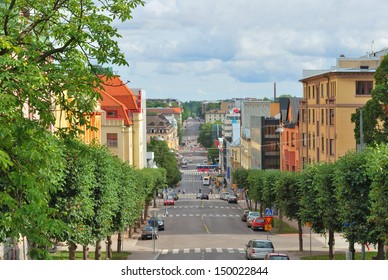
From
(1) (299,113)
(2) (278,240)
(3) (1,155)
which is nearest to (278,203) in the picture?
(2) (278,240)

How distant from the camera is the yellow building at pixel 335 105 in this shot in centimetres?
8431

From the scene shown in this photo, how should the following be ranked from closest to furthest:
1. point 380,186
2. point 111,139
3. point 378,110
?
point 380,186 < point 378,110 < point 111,139

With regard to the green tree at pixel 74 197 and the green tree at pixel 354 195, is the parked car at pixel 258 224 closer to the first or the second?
the green tree at pixel 354 195

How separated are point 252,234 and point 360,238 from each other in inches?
1429

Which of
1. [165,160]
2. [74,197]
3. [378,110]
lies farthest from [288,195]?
[165,160]

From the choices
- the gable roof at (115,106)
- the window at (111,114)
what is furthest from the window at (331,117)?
the window at (111,114)

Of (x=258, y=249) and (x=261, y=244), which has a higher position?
(x=261, y=244)

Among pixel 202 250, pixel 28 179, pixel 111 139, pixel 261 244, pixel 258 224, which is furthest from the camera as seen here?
pixel 111 139

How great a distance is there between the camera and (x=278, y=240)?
68312 mm

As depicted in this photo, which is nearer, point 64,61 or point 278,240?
point 64,61

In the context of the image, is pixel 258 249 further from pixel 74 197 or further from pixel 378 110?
pixel 378 110

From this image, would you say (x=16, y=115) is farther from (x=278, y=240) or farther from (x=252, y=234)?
(x=252, y=234)

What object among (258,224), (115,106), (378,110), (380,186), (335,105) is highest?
(115,106)

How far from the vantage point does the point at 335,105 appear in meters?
85.0
